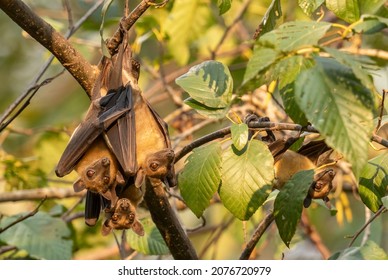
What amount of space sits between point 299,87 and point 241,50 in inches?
156

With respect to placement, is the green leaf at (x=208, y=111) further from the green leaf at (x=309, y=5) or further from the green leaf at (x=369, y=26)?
the green leaf at (x=369, y=26)

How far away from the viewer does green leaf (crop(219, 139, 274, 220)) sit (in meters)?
2.28

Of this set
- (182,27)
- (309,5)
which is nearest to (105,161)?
(309,5)

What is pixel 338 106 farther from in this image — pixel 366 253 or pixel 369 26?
pixel 366 253

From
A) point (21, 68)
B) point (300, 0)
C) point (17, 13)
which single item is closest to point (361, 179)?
point (300, 0)

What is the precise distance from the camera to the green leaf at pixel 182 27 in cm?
527

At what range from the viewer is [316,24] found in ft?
5.99

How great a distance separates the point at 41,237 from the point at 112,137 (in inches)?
40.9

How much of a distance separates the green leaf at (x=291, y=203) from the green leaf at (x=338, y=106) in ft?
1.85

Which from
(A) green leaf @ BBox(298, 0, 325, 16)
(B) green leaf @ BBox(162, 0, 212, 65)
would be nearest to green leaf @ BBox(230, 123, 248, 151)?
(A) green leaf @ BBox(298, 0, 325, 16)

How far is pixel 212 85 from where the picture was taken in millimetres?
2393

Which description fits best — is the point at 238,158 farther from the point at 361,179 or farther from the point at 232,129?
the point at 361,179

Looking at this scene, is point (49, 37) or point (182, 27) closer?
point (49, 37)

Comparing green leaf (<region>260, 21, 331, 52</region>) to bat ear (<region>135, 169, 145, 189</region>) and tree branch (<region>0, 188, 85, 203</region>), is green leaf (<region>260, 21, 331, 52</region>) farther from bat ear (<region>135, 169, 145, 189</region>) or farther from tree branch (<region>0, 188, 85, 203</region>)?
tree branch (<region>0, 188, 85, 203</region>)
